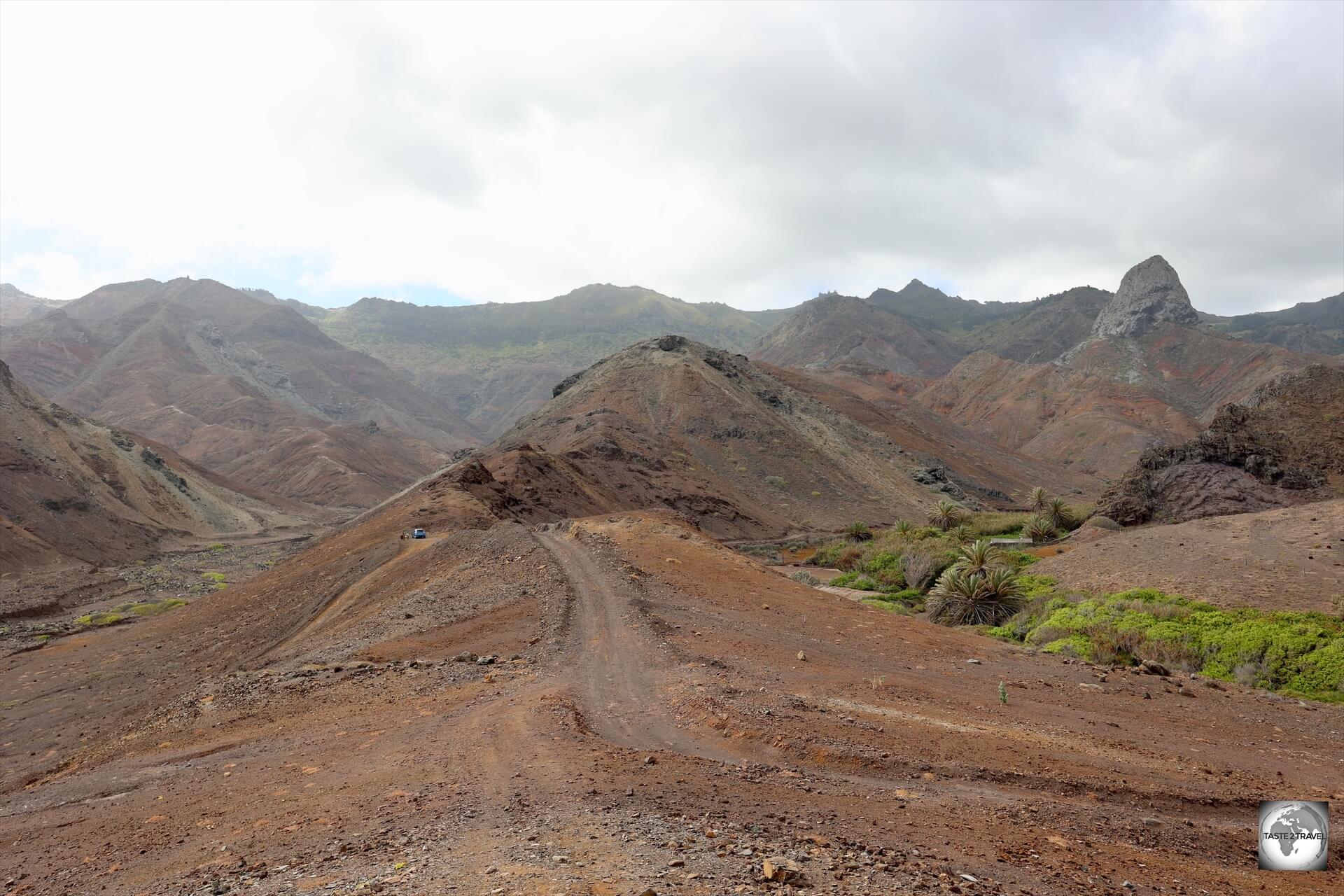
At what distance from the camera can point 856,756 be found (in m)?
9.93

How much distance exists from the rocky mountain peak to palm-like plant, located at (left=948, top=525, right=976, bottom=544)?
459 ft

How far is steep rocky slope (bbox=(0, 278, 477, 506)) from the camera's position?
11800 centimetres

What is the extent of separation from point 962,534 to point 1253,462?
13511 millimetres

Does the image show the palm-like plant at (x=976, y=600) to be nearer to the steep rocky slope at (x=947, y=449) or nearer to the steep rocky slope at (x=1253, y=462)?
the steep rocky slope at (x=1253, y=462)

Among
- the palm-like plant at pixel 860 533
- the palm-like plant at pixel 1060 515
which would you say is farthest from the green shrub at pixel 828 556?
the palm-like plant at pixel 1060 515

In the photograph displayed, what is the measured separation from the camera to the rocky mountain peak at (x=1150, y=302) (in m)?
157

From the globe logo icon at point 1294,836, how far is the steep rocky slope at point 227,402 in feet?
365

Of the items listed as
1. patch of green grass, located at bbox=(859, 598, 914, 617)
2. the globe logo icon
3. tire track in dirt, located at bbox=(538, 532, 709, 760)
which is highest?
tire track in dirt, located at bbox=(538, 532, 709, 760)

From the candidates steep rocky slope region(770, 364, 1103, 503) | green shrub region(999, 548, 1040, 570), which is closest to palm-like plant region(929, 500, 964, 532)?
green shrub region(999, 548, 1040, 570)

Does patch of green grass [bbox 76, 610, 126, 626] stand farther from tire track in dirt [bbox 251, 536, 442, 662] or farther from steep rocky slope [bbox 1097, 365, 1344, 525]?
steep rocky slope [bbox 1097, 365, 1344, 525]

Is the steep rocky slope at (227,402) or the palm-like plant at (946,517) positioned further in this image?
the steep rocky slope at (227,402)

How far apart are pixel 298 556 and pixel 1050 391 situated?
131 meters

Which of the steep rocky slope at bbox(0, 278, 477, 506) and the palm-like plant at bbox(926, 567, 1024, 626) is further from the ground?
the steep rocky slope at bbox(0, 278, 477, 506)

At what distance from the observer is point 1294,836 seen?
820 cm
